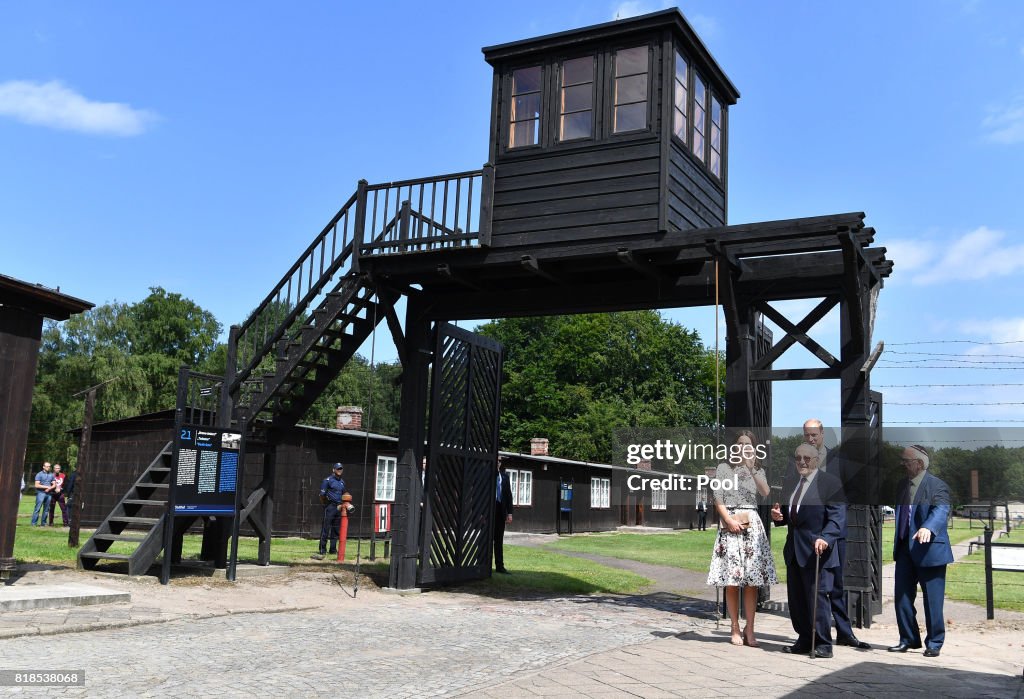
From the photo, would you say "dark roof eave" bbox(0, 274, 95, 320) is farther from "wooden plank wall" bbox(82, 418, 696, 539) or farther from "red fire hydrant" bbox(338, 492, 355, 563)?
"wooden plank wall" bbox(82, 418, 696, 539)

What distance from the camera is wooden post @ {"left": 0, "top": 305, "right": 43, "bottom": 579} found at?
1046 cm

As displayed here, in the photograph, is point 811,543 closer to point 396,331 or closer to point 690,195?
point 690,195

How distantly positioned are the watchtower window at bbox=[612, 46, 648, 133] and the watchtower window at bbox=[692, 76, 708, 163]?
37.1 inches

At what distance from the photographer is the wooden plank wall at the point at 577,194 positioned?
11016mm

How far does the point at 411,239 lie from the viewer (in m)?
12.1

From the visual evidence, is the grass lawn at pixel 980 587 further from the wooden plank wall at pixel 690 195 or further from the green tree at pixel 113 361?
the green tree at pixel 113 361

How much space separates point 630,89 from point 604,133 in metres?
0.62

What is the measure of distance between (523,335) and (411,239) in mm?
46782

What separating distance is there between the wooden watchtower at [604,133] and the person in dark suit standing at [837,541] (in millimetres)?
3277

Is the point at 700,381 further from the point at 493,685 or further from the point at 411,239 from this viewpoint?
the point at 493,685

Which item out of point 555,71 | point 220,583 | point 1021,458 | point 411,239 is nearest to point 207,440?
point 220,583

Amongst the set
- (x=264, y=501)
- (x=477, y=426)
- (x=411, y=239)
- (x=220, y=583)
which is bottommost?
(x=220, y=583)

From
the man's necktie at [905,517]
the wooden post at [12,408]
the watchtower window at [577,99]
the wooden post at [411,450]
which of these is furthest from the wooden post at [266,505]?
the man's necktie at [905,517]

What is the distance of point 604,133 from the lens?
11461mm
